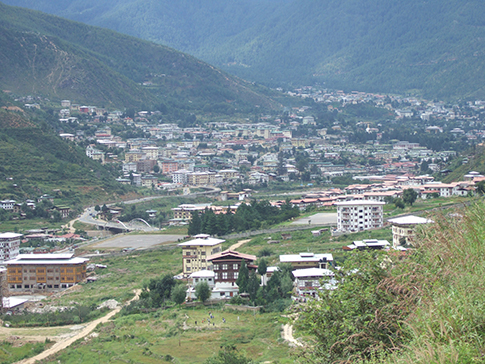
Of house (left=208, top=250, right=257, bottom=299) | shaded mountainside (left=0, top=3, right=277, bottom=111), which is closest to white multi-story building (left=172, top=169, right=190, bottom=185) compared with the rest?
shaded mountainside (left=0, top=3, right=277, bottom=111)

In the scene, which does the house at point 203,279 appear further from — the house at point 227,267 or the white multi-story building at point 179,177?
the white multi-story building at point 179,177

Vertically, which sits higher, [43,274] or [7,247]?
[7,247]

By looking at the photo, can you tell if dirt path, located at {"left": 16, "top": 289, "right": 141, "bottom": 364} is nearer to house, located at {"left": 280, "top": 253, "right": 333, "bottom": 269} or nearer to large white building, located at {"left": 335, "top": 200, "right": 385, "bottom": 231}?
house, located at {"left": 280, "top": 253, "right": 333, "bottom": 269}

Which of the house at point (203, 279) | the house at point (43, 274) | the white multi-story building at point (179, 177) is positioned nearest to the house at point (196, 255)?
the house at point (203, 279)

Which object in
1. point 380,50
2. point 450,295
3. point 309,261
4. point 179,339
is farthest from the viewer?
point 380,50

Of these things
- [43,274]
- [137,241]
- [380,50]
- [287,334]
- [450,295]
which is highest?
[380,50]

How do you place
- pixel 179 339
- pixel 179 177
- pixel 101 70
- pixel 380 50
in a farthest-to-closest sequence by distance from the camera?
pixel 380 50
pixel 101 70
pixel 179 177
pixel 179 339

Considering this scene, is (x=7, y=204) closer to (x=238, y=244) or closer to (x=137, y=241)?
(x=137, y=241)

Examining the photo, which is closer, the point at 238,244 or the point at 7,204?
the point at 238,244

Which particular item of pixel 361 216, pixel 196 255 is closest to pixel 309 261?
pixel 196 255
